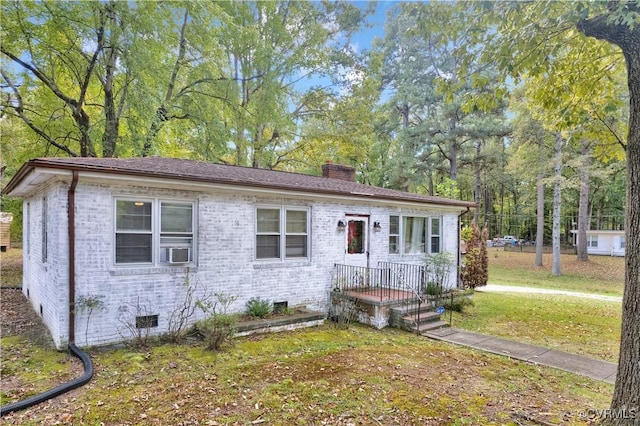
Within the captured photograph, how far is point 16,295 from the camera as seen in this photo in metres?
10.5

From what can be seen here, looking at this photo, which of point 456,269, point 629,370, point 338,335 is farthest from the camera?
point 456,269

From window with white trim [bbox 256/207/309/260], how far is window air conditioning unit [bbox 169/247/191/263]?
5.66 feet

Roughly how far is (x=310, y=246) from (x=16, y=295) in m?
9.15

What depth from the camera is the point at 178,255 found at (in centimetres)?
699

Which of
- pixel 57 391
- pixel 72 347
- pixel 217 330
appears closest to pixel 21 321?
pixel 72 347

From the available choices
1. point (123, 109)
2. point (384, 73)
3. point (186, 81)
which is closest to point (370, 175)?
point (384, 73)

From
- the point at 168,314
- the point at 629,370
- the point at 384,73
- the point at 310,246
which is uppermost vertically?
the point at 384,73

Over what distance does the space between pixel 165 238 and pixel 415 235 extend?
308 inches

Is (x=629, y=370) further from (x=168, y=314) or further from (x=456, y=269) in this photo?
(x=456, y=269)

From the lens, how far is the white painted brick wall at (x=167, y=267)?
618 cm

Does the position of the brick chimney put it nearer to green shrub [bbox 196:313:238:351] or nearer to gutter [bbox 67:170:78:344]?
green shrub [bbox 196:313:238:351]

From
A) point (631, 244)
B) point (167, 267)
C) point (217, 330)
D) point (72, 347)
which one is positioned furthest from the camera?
point (167, 267)

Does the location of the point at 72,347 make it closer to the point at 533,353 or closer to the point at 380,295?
the point at 380,295

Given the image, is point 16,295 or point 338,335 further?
point 16,295
